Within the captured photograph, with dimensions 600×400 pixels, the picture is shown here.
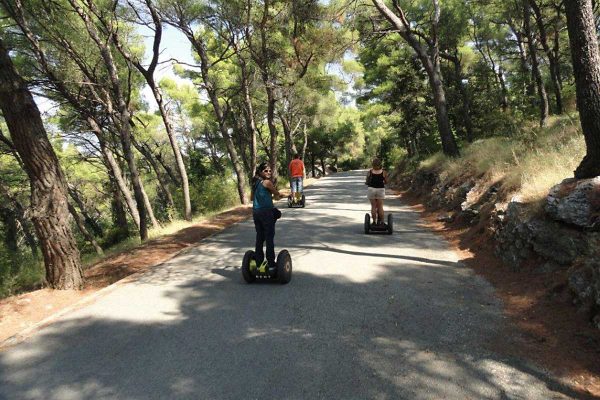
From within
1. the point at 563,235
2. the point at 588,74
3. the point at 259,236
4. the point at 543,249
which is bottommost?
the point at 543,249

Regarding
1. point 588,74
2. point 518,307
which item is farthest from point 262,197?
point 588,74

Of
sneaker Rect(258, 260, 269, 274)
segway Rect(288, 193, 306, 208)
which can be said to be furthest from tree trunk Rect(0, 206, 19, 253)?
sneaker Rect(258, 260, 269, 274)

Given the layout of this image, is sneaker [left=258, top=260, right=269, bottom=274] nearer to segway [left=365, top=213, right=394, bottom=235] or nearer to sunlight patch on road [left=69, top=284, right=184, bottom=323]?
sunlight patch on road [left=69, top=284, right=184, bottom=323]

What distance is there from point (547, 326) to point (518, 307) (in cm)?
58

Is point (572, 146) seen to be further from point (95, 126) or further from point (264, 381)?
point (95, 126)

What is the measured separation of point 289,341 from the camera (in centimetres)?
418

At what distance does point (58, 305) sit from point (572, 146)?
10.2 meters

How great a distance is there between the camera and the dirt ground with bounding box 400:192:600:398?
3481 mm

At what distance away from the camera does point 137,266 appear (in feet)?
25.7

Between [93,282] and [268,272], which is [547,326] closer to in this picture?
[268,272]

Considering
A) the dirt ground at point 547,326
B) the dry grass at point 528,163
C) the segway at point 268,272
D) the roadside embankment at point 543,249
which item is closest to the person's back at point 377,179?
the roadside embankment at point 543,249

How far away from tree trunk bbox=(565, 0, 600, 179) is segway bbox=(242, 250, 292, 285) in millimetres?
4502

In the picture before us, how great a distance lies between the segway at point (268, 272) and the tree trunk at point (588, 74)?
450 centimetres

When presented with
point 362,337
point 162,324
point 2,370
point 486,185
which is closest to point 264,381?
point 362,337
